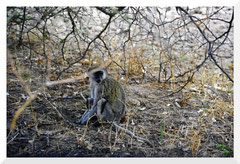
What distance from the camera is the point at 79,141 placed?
281cm

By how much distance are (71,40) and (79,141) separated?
1921 mm

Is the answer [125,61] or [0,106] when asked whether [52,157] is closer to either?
[0,106]

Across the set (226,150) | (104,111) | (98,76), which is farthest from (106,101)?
(226,150)

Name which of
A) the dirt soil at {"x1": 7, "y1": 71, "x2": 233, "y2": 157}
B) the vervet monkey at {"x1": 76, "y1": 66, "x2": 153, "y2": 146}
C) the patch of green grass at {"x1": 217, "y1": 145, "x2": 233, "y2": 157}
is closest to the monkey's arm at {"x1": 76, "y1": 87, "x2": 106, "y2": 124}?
the vervet monkey at {"x1": 76, "y1": 66, "x2": 153, "y2": 146}

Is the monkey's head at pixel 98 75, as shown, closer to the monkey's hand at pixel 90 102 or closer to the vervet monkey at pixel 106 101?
the vervet monkey at pixel 106 101

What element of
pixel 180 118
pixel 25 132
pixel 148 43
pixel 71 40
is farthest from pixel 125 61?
pixel 25 132

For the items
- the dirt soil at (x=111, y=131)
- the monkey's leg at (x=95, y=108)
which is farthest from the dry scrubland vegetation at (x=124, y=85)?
the monkey's leg at (x=95, y=108)

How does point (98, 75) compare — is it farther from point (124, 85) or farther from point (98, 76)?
point (124, 85)

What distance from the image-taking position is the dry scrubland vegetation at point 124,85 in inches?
111

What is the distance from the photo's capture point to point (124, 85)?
156 inches

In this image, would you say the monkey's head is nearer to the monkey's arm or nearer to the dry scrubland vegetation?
the monkey's arm

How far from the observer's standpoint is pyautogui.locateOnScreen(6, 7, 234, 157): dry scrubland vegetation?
281cm

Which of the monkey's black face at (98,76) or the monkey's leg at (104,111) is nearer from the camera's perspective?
the monkey's black face at (98,76)

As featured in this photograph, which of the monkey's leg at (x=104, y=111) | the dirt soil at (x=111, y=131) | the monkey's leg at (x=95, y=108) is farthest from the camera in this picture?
the monkey's leg at (x=104, y=111)
